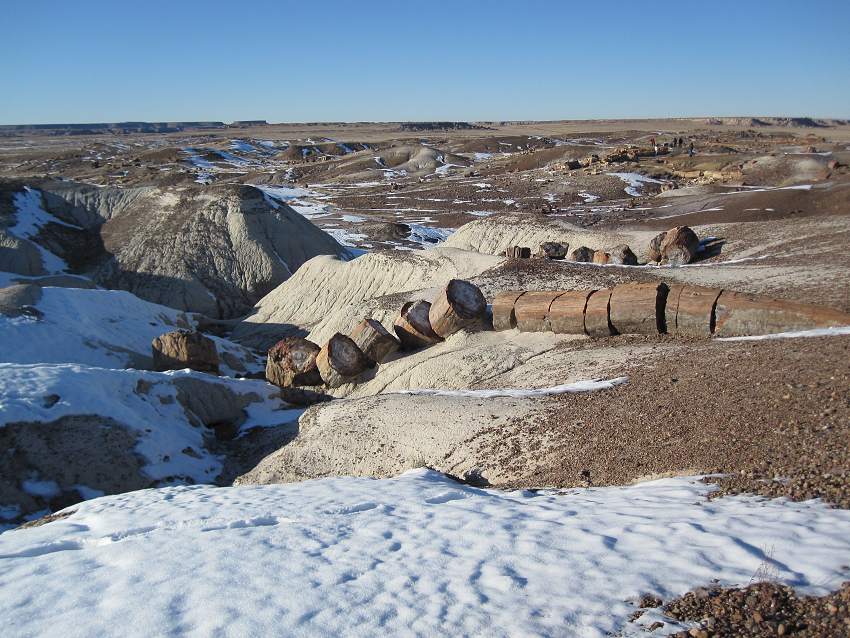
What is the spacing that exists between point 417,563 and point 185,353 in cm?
1267

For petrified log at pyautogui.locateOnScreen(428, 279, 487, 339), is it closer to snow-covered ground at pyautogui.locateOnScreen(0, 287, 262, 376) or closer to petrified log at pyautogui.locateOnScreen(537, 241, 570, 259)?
snow-covered ground at pyautogui.locateOnScreen(0, 287, 262, 376)

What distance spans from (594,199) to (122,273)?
26820 mm

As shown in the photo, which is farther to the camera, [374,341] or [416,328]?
[374,341]

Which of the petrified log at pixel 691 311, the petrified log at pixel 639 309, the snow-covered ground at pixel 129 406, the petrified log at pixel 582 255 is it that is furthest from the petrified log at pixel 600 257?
the snow-covered ground at pixel 129 406

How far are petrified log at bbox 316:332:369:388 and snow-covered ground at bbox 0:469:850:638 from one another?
730 cm

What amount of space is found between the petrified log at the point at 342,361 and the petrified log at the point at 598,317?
481cm

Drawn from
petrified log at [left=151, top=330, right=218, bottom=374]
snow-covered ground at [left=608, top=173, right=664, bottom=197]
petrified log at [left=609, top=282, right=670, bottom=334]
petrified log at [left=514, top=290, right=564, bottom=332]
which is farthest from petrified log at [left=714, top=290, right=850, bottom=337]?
snow-covered ground at [left=608, top=173, right=664, bottom=197]

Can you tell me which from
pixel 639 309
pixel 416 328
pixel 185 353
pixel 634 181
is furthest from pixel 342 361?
pixel 634 181

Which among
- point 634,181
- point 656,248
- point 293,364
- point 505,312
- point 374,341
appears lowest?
point 293,364

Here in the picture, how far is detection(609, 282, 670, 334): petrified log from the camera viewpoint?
36.7 feet

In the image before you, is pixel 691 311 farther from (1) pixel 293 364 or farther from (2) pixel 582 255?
(2) pixel 582 255

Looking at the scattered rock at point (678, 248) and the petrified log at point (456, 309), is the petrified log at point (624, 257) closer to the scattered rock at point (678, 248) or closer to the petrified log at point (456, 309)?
the scattered rock at point (678, 248)

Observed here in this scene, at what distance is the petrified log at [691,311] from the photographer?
35.3 ft

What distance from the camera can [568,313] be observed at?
1204 centimetres
